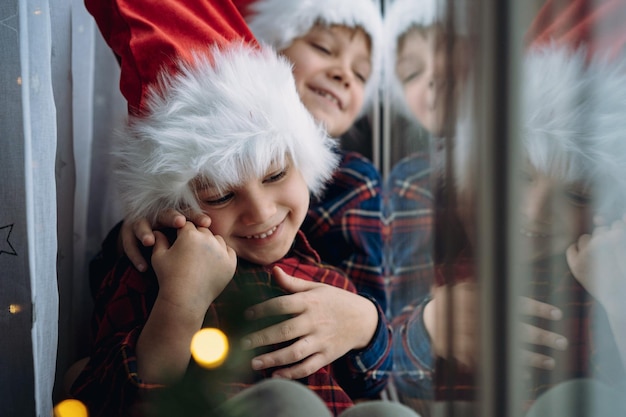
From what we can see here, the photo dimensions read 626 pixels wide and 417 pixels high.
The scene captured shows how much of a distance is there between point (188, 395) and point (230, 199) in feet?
0.68

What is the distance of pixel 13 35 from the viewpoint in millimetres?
603

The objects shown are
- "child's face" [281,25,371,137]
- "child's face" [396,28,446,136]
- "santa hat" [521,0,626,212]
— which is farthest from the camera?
"child's face" [281,25,371,137]

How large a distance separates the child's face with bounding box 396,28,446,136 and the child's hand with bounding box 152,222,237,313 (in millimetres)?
271

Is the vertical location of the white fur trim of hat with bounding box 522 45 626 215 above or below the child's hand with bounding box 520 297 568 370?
above

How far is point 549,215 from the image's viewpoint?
401mm

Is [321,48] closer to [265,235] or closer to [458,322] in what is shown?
[265,235]

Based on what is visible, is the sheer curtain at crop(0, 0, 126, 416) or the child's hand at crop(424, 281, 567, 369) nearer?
the child's hand at crop(424, 281, 567, 369)

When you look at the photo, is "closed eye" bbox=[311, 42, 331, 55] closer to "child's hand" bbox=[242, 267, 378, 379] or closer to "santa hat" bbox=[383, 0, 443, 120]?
"santa hat" bbox=[383, 0, 443, 120]

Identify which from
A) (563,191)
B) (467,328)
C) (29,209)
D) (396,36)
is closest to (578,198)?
(563,191)

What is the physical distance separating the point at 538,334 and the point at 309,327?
11.1 inches

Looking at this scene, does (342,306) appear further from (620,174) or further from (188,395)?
(620,174)

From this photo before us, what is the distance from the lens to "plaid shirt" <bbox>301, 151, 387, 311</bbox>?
2.73 feet

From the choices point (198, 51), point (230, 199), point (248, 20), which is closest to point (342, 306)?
point (230, 199)

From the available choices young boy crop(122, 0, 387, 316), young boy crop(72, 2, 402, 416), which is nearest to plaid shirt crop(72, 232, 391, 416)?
young boy crop(72, 2, 402, 416)
